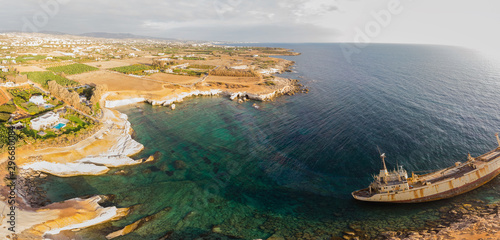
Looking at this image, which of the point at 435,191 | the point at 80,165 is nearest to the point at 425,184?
the point at 435,191

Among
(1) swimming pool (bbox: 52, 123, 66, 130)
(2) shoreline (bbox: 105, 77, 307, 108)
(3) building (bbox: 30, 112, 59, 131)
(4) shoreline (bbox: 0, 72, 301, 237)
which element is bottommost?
(4) shoreline (bbox: 0, 72, 301, 237)

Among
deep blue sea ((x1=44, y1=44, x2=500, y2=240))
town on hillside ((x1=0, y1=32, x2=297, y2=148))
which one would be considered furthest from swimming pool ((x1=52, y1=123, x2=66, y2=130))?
deep blue sea ((x1=44, y1=44, x2=500, y2=240))

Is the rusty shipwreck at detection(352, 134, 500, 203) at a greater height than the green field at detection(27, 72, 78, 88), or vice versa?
the green field at detection(27, 72, 78, 88)

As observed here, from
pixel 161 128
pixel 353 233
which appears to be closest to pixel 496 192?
pixel 353 233

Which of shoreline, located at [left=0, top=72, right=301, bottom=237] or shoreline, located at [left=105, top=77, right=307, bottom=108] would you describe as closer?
shoreline, located at [left=0, top=72, right=301, bottom=237]

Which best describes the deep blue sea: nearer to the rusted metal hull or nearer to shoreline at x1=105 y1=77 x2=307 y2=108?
the rusted metal hull

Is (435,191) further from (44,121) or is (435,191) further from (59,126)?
(44,121)
